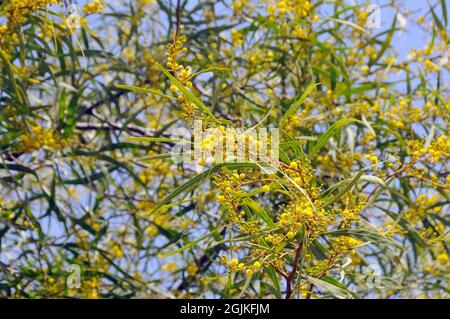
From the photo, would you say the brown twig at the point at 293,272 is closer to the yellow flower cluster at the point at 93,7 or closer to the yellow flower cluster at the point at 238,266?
the yellow flower cluster at the point at 238,266

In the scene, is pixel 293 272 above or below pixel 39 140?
below

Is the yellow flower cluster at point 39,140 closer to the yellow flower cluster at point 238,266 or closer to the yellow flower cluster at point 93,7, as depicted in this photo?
the yellow flower cluster at point 93,7

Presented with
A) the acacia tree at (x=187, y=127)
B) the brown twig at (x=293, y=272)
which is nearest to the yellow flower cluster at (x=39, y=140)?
the acacia tree at (x=187, y=127)

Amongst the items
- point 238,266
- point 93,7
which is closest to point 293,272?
point 238,266

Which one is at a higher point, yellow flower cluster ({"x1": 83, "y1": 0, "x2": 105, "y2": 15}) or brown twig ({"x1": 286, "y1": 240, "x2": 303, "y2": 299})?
yellow flower cluster ({"x1": 83, "y1": 0, "x2": 105, "y2": 15})

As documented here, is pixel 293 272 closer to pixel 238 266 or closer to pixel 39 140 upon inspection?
pixel 238 266

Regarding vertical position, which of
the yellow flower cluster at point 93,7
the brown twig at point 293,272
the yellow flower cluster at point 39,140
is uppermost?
the yellow flower cluster at point 93,7

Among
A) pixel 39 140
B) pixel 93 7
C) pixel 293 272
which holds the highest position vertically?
pixel 93 7

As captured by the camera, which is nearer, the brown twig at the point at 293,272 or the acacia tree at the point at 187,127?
the brown twig at the point at 293,272

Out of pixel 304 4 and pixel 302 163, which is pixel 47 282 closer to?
pixel 304 4

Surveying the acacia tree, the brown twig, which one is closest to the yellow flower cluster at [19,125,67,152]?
the acacia tree

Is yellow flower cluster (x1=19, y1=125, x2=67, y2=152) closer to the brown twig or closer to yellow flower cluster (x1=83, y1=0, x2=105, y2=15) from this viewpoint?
yellow flower cluster (x1=83, y1=0, x2=105, y2=15)

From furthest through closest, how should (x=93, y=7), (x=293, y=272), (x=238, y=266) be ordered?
(x=93, y=7) < (x=293, y=272) < (x=238, y=266)

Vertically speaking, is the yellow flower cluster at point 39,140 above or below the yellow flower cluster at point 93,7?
below
